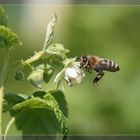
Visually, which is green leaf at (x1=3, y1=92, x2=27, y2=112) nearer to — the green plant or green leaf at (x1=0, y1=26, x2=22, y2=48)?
the green plant

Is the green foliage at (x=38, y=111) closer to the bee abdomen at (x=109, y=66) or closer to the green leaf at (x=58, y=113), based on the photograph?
the green leaf at (x=58, y=113)

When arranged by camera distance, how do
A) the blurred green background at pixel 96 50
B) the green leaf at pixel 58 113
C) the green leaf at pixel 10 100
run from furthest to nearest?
1. the blurred green background at pixel 96 50
2. the green leaf at pixel 10 100
3. the green leaf at pixel 58 113

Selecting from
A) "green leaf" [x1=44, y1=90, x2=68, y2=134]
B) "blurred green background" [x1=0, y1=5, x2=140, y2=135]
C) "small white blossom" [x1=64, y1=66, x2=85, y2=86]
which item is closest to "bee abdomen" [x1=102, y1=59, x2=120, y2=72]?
"small white blossom" [x1=64, y1=66, x2=85, y2=86]

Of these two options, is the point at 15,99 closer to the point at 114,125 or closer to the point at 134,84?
the point at 114,125

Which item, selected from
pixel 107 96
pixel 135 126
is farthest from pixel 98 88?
pixel 135 126

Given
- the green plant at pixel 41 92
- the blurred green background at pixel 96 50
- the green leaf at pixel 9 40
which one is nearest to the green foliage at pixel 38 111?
the green plant at pixel 41 92
